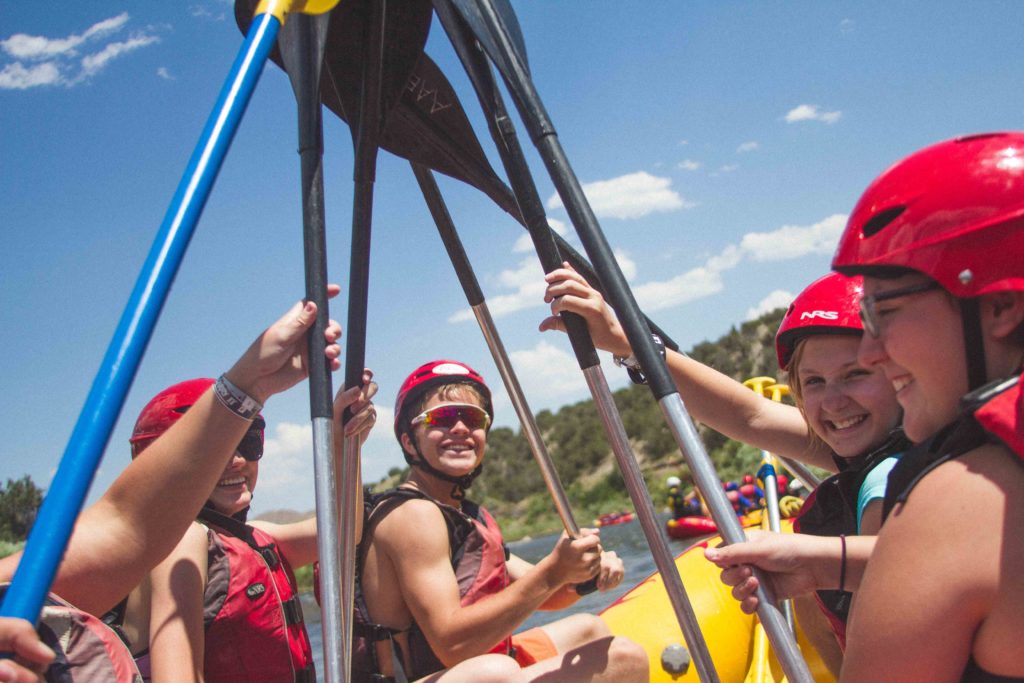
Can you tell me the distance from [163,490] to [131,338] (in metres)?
0.56

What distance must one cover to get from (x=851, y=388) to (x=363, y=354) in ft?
5.09

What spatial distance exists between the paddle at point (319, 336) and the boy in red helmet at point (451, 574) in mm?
979

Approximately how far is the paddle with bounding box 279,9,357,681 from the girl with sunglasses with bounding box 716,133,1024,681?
84cm

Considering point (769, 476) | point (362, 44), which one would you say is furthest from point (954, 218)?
point (769, 476)

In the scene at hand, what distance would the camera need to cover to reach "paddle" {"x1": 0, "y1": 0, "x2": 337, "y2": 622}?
4.12 ft

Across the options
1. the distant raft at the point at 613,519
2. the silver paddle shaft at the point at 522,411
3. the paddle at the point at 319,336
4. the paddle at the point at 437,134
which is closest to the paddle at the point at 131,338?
the paddle at the point at 319,336

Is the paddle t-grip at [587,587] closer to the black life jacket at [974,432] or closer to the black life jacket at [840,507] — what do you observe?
the black life jacket at [840,507]

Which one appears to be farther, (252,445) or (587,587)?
(587,587)

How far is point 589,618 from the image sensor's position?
3725 mm

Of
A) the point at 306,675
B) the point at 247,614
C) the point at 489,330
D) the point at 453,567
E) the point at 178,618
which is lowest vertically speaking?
the point at 306,675

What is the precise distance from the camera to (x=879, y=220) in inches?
62.5

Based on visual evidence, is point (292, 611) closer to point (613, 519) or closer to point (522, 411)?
point (522, 411)

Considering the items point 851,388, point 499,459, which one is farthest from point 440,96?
point 499,459

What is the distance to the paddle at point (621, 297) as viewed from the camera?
1648 millimetres
